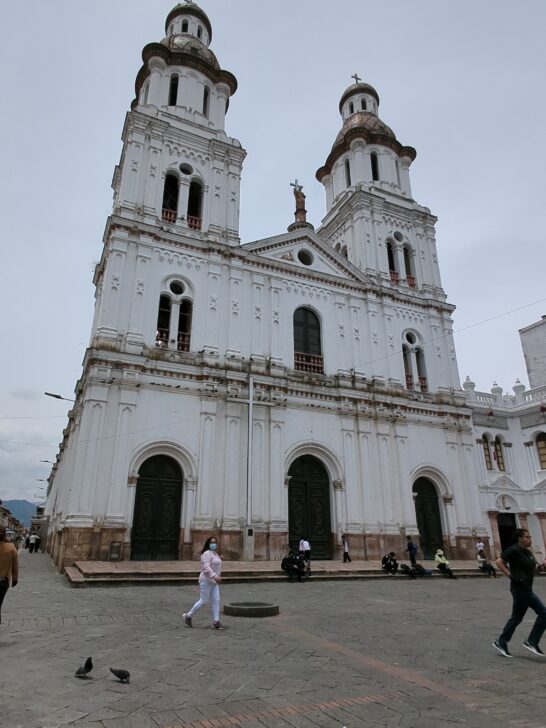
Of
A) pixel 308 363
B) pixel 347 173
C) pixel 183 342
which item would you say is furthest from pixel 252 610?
pixel 347 173

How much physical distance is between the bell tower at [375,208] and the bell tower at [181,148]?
7.45 metres

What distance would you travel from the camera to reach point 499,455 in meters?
25.0

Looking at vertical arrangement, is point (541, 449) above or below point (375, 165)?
below

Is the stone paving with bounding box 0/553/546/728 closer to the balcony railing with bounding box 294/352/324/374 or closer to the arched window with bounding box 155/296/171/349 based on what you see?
the arched window with bounding box 155/296/171/349

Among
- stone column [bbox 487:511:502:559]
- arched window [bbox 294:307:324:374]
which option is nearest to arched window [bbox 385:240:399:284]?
arched window [bbox 294:307:324:374]

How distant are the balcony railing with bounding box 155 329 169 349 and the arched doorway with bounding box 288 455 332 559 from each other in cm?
720

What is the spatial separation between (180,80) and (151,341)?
1549 centimetres

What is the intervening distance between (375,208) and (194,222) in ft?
35.6

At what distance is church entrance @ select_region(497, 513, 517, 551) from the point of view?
77.3 feet

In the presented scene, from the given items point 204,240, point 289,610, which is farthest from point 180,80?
point 289,610

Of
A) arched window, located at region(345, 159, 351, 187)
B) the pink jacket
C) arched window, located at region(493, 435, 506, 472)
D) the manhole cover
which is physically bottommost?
the manhole cover

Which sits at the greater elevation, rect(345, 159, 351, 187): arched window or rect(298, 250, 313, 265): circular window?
rect(345, 159, 351, 187): arched window

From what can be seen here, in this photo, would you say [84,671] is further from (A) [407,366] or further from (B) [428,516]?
(A) [407,366]

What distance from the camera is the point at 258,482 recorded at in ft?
60.7
